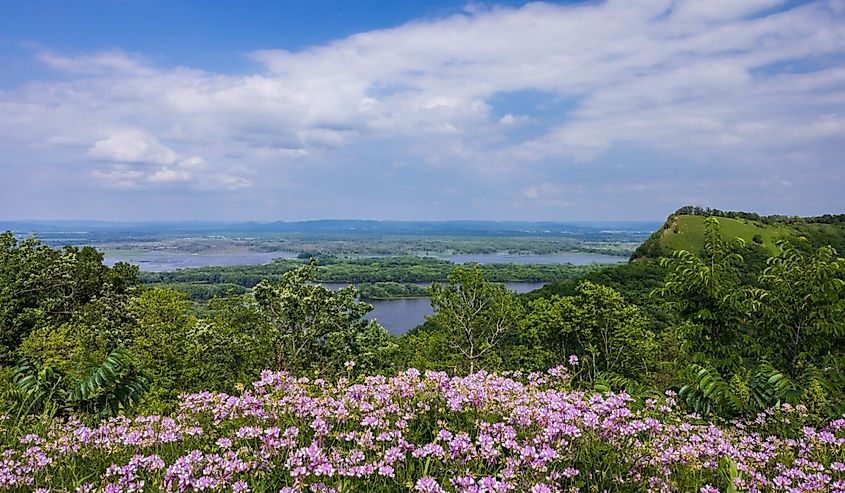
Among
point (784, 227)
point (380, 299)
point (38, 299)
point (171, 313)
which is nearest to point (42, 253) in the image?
point (38, 299)

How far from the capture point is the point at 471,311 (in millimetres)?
16938

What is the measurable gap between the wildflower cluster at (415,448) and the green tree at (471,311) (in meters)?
13.2

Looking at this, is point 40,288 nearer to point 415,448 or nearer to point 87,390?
point 87,390

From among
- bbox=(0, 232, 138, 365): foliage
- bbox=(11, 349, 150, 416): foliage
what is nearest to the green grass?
bbox=(0, 232, 138, 365): foliage

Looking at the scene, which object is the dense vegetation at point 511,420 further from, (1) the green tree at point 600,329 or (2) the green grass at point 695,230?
(2) the green grass at point 695,230

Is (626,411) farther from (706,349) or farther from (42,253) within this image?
(42,253)

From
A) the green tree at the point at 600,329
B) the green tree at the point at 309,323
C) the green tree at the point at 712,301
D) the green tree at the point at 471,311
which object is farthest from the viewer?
the green tree at the point at 600,329

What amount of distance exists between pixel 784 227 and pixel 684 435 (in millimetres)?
77554

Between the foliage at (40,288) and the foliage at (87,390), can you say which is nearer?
the foliage at (87,390)

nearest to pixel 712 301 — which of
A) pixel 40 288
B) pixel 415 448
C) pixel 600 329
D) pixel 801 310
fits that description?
pixel 801 310

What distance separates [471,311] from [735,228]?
60.9 m

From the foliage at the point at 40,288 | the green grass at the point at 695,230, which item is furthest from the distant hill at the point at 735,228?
the foliage at the point at 40,288

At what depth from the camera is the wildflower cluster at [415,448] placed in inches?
100

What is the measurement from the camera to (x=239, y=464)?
8.46 ft
